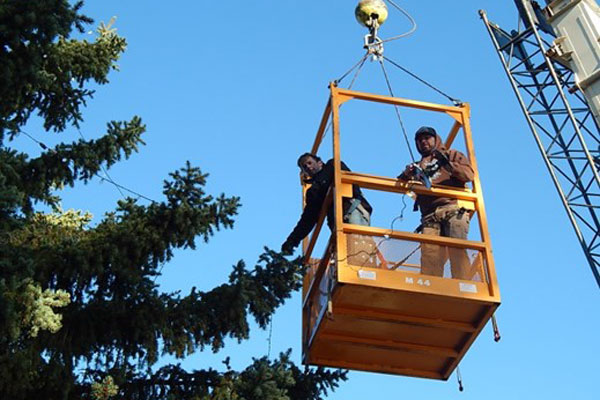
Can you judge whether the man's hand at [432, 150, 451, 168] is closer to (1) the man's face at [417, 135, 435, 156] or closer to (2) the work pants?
(1) the man's face at [417, 135, 435, 156]

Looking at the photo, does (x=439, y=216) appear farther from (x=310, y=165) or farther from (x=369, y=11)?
(x=369, y=11)

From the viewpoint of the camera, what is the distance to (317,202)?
1038 cm

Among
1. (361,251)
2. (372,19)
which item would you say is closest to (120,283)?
(361,251)

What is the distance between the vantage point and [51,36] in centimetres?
890

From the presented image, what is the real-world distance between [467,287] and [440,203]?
3.72ft

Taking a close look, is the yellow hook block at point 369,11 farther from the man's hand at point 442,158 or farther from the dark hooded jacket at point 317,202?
the man's hand at point 442,158

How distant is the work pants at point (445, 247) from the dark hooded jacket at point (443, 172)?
0.11 m

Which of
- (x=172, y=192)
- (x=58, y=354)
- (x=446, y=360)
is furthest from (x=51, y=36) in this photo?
(x=446, y=360)

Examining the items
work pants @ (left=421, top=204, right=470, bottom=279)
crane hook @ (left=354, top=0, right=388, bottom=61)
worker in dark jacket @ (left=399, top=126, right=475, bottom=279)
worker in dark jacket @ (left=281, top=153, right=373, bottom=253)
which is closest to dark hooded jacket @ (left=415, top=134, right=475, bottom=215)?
worker in dark jacket @ (left=399, top=126, right=475, bottom=279)

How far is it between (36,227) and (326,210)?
3217mm

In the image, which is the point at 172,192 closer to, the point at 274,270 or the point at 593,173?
the point at 274,270

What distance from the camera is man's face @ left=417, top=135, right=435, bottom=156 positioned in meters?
10.1

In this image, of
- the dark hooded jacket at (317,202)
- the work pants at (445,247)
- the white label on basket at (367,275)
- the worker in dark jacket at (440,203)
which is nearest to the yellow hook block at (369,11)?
the worker in dark jacket at (440,203)

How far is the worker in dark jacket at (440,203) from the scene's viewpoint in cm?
930
